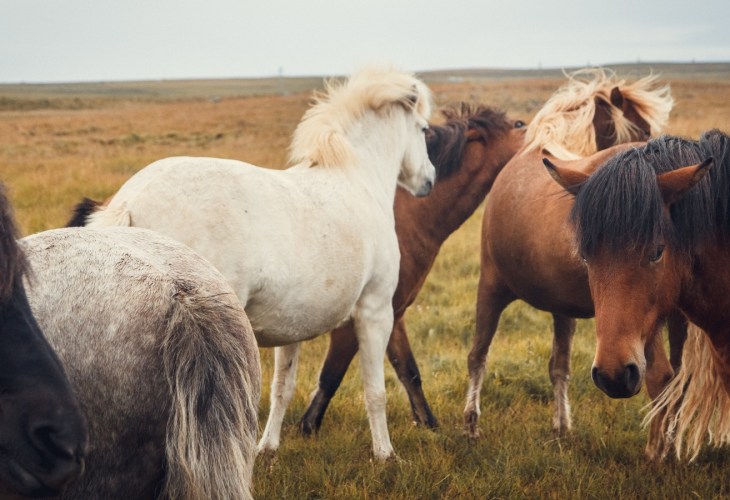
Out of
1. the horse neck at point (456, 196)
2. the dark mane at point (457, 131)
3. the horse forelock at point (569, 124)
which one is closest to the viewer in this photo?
the horse forelock at point (569, 124)

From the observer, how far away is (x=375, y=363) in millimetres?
4504

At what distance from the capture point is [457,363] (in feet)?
21.3

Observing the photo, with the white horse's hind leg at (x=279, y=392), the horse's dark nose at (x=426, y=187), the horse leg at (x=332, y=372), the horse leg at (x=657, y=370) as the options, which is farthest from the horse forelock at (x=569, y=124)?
the white horse's hind leg at (x=279, y=392)

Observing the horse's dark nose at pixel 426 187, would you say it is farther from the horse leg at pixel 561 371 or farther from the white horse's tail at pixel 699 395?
the white horse's tail at pixel 699 395

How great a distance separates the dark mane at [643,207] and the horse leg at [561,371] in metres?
2.32

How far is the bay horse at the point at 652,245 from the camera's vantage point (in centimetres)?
309

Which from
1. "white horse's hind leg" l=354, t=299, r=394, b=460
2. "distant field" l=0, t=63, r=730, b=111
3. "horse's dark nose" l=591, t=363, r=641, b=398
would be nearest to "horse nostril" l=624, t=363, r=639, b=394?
"horse's dark nose" l=591, t=363, r=641, b=398

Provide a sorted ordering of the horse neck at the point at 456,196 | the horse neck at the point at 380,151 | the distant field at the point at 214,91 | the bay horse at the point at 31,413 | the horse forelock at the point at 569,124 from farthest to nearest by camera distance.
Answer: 1. the distant field at the point at 214,91
2. the horse neck at the point at 456,196
3. the horse forelock at the point at 569,124
4. the horse neck at the point at 380,151
5. the bay horse at the point at 31,413

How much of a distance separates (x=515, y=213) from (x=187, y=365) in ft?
10.7

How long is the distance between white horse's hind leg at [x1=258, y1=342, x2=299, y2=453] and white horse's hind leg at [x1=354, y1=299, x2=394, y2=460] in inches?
22.0

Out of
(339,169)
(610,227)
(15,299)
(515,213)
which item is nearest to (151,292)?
(15,299)

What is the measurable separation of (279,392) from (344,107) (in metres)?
2.00

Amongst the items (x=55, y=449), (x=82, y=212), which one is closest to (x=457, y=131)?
(x=82, y=212)

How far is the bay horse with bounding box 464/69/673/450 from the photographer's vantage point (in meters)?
4.73
